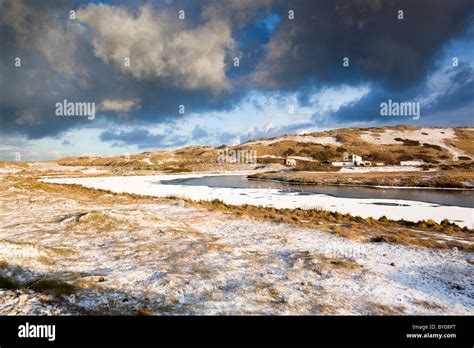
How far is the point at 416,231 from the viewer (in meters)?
14.0

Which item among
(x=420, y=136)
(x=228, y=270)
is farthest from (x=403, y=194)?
(x=420, y=136)

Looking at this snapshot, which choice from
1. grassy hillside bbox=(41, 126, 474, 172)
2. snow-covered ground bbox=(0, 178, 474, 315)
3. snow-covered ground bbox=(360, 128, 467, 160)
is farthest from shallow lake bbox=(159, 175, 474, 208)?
snow-covered ground bbox=(360, 128, 467, 160)

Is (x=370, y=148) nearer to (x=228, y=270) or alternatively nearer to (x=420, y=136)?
(x=420, y=136)

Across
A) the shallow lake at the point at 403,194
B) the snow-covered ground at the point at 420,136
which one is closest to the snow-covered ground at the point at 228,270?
the shallow lake at the point at 403,194

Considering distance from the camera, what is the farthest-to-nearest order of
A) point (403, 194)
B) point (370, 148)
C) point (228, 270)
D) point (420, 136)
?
point (420, 136) → point (370, 148) → point (403, 194) → point (228, 270)

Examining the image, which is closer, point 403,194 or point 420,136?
point 403,194

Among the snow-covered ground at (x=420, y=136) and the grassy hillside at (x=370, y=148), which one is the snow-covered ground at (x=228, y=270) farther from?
the snow-covered ground at (x=420, y=136)

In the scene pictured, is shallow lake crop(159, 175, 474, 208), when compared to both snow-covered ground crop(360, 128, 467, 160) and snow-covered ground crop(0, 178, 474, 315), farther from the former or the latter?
snow-covered ground crop(360, 128, 467, 160)

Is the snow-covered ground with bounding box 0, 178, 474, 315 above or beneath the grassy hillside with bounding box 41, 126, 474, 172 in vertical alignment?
beneath

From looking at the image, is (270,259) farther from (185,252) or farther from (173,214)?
(173,214)

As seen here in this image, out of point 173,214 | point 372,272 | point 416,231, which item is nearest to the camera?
point 372,272

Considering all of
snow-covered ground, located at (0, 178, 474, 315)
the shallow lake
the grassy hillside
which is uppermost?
the grassy hillside
